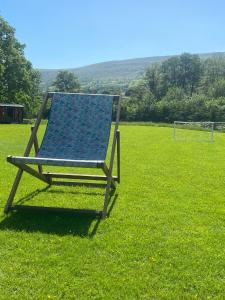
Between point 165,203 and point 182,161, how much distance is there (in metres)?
4.80

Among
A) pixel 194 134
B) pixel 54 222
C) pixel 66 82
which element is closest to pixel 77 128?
pixel 54 222

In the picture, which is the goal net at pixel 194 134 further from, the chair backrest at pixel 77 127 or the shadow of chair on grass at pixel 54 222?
the shadow of chair on grass at pixel 54 222

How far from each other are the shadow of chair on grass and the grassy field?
0.01m

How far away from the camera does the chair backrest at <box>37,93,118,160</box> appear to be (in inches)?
241

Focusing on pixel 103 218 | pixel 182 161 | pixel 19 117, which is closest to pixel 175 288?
pixel 103 218

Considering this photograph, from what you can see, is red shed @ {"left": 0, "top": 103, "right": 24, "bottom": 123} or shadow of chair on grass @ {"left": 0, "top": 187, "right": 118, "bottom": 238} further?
red shed @ {"left": 0, "top": 103, "right": 24, "bottom": 123}

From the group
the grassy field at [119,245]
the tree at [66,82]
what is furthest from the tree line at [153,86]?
the grassy field at [119,245]

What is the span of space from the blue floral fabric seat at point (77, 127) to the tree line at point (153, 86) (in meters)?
14.7

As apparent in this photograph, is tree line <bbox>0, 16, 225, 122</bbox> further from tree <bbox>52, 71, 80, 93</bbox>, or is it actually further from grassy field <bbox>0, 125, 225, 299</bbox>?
grassy field <bbox>0, 125, 225, 299</bbox>

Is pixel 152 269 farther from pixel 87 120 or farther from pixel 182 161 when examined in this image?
pixel 182 161

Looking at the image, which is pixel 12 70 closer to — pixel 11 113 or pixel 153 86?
pixel 11 113

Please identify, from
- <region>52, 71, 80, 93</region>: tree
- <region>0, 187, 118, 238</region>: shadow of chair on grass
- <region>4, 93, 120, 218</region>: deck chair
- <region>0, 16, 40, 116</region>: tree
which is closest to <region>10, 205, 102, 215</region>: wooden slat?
<region>0, 187, 118, 238</region>: shadow of chair on grass

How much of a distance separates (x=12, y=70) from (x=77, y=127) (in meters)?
36.0

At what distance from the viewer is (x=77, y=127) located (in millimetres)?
6352
